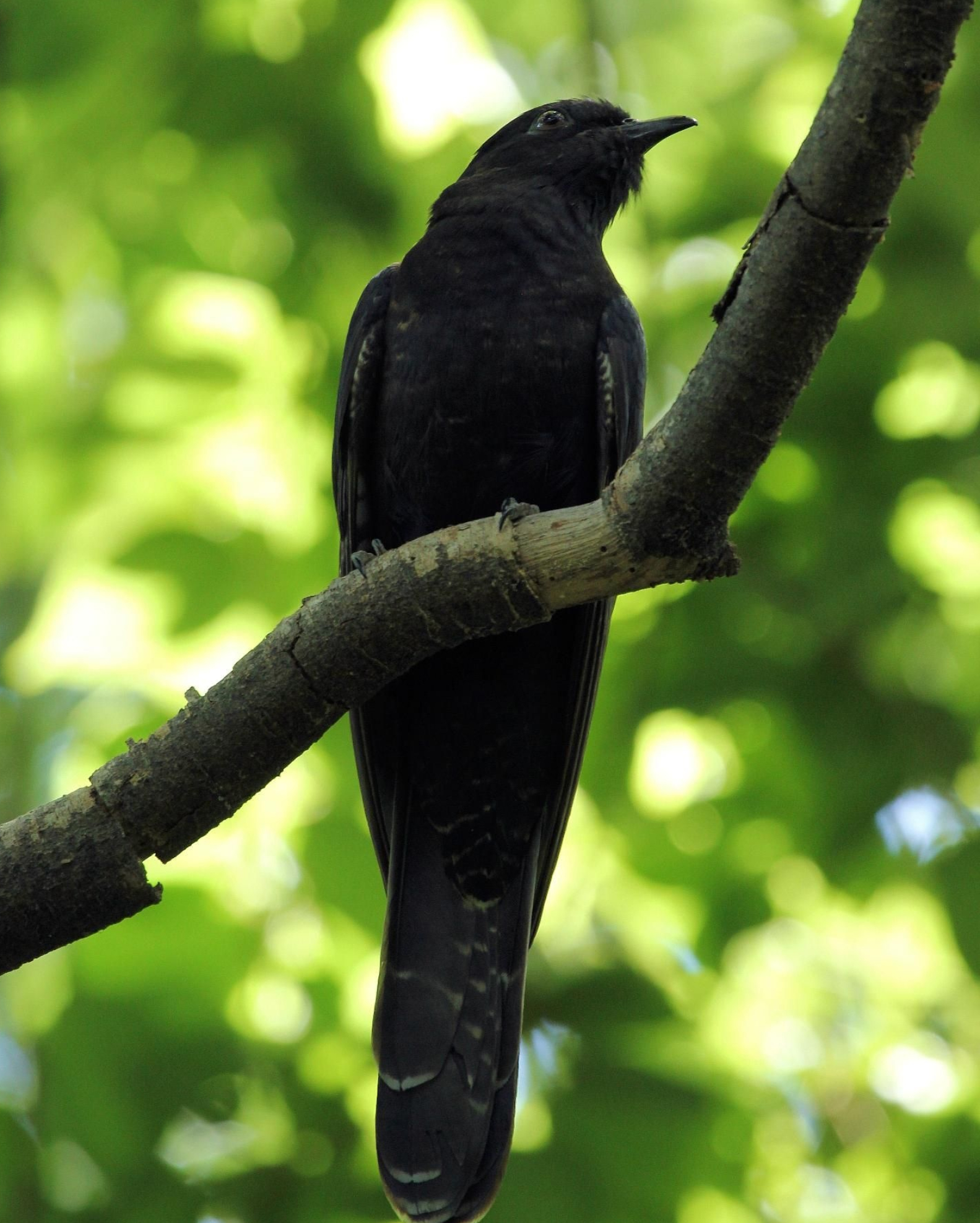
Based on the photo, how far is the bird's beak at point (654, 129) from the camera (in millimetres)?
4316

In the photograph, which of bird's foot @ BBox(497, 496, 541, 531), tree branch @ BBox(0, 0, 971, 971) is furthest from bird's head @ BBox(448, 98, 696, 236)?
tree branch @ BBox(0, 0, 971, 971)

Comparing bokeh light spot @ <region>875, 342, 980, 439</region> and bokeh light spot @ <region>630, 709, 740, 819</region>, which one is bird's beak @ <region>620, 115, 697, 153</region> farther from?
bokeh light spot @ <region>630, 709, 740, 819</region>

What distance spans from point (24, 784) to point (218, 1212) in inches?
52.7

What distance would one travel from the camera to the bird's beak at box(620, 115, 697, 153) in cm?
432

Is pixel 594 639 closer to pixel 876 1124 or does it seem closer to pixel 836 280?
pixel 836 280

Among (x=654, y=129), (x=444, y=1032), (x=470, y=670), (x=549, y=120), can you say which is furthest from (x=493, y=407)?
(x=444, y=1032)

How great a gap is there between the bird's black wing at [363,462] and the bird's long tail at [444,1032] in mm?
131

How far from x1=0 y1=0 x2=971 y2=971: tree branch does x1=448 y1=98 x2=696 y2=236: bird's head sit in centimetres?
208

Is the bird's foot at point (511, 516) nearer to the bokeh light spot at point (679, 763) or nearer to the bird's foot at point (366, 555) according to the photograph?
the bird's foot at point (366, 555)

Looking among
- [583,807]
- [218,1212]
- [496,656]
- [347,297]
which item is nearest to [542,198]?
[347,297]

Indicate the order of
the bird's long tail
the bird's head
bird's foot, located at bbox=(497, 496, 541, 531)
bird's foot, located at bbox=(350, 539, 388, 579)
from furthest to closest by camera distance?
the bird's head → the bird's long tail → bird's foot, located at bbox=(350, 539, 388, 579) → bird's foot, located at bbox=(497, 496, 541, 531)

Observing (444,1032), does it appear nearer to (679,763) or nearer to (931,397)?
(679,763)

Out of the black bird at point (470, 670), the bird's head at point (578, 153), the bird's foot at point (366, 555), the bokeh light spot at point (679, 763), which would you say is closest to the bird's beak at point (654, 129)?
the bird's head at point (578, 153)

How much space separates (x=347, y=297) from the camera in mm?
4367
